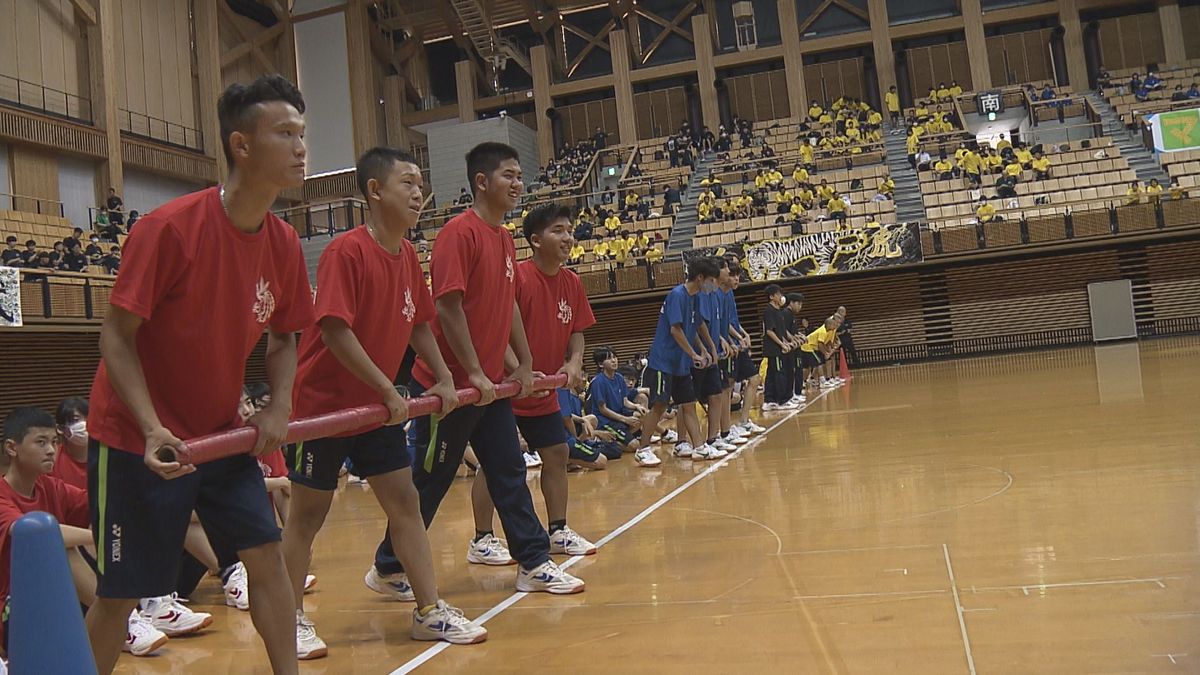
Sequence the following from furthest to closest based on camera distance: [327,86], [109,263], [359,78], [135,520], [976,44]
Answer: [327,86], [359,78], [976,44], [109,263], [135,520]

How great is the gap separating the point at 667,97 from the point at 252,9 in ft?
39.5

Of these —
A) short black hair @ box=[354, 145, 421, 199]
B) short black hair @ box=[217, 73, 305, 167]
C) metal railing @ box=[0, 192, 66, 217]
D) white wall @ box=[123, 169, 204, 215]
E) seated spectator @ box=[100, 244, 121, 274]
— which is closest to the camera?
short black hair @ box=[217, 73, 305, 167]

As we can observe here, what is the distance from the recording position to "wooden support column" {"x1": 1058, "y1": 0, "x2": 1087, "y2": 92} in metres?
26.4

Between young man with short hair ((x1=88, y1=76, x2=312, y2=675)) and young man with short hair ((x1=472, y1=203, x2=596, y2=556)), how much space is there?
6.89ft

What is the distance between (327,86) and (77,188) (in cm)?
957

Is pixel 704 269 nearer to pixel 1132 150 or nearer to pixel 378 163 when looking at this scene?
pixel 378 163

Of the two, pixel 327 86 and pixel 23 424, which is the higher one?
pixel 327 86

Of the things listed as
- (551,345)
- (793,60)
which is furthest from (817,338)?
(793,60)

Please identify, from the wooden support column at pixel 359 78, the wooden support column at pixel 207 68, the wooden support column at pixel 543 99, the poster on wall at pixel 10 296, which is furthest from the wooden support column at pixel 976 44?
the poster on wall at pixel 10 296

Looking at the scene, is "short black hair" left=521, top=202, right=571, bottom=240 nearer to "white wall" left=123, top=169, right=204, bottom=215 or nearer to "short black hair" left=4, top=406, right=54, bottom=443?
"short black hair" left=4, top=406, right=54, bottom=443

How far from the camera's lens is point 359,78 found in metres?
28.6

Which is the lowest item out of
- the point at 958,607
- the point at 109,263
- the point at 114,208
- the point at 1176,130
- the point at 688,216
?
the point at 958,607

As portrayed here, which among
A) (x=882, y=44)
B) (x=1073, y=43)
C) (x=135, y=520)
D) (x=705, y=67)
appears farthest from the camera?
(x=705, y=67)

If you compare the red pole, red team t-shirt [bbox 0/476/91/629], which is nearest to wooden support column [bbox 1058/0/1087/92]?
the red pole
